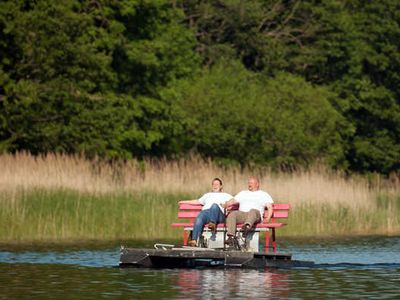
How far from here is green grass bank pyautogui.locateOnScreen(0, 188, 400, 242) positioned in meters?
30.9

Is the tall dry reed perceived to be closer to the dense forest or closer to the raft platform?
the raft platform

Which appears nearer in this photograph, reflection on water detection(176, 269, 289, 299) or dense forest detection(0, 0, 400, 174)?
reflection on water detection(176, 269, 289, 299)

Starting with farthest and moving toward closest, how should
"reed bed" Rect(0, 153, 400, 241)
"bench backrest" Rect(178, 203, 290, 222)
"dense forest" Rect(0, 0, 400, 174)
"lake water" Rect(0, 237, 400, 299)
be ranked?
"dense forest" Rect(0, 0, 400, 174)
"reed bed" Rect(0, 153, 400, 241)
"bench backrest" Rect(178, 203, 290, 222)
"lake water" Rect(0, 237, 400, 299)

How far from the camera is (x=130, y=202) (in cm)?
3297

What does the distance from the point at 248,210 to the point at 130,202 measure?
754 centimetres

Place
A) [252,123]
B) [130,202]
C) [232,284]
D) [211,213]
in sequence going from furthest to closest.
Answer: [252,123] → [130,202] → [211,213] → [232,284]

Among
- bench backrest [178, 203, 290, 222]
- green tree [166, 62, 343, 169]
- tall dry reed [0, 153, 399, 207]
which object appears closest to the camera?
bench backrest [178, 203, 290, 222]

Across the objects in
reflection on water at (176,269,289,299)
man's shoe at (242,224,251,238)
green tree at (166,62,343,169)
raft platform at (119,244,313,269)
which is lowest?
reflection on water at (176,269,289,299)

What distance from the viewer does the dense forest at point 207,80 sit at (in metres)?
45.8

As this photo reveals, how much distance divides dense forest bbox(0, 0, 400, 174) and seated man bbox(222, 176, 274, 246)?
18860 millimetres

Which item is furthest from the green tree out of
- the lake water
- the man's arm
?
the man's arm

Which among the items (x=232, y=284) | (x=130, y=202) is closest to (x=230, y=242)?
(x=232, y=284)

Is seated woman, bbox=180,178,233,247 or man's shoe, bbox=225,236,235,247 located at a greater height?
seated woman, bbox=180,178,233,247

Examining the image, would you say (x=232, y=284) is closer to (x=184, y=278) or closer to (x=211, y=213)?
(x=184, y=278)
